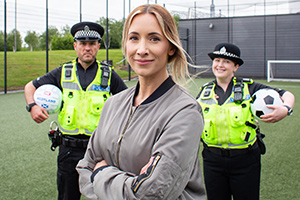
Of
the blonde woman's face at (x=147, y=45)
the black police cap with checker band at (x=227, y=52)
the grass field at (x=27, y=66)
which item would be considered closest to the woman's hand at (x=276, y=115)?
the black police cap with checker band at (x=227, y=52)

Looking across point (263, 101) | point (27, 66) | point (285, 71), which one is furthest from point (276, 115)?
point (285, 71)

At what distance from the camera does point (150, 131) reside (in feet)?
4.34

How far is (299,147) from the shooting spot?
5.65 meters

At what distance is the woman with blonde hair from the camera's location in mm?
1240

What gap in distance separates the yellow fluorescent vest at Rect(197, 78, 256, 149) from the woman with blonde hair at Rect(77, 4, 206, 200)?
1505mm

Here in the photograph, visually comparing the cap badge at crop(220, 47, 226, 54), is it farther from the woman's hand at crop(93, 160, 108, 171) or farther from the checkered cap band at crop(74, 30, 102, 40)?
the woman's hand at crop(93, 160, 108, 171)

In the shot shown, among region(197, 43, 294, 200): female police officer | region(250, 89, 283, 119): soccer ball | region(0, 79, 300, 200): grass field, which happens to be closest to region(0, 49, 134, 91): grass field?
region(0, 79, 300, 200): grass field

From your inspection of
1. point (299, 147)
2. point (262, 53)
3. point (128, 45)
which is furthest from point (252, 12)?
point (128, 45)

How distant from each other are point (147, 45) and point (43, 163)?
406 centimetres

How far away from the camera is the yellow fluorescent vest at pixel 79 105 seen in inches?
121

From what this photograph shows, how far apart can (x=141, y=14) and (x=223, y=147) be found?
1.93 metres

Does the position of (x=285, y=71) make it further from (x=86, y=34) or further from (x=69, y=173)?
(x=69, y=173)

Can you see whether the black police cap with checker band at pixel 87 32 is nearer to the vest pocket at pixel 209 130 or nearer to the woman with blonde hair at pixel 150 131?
the vest pocket at pixel 209 130

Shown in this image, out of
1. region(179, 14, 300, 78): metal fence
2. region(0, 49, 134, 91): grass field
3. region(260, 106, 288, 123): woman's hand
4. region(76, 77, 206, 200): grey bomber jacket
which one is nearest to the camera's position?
region(76, 77, 206, 200): grey bomber jacket
